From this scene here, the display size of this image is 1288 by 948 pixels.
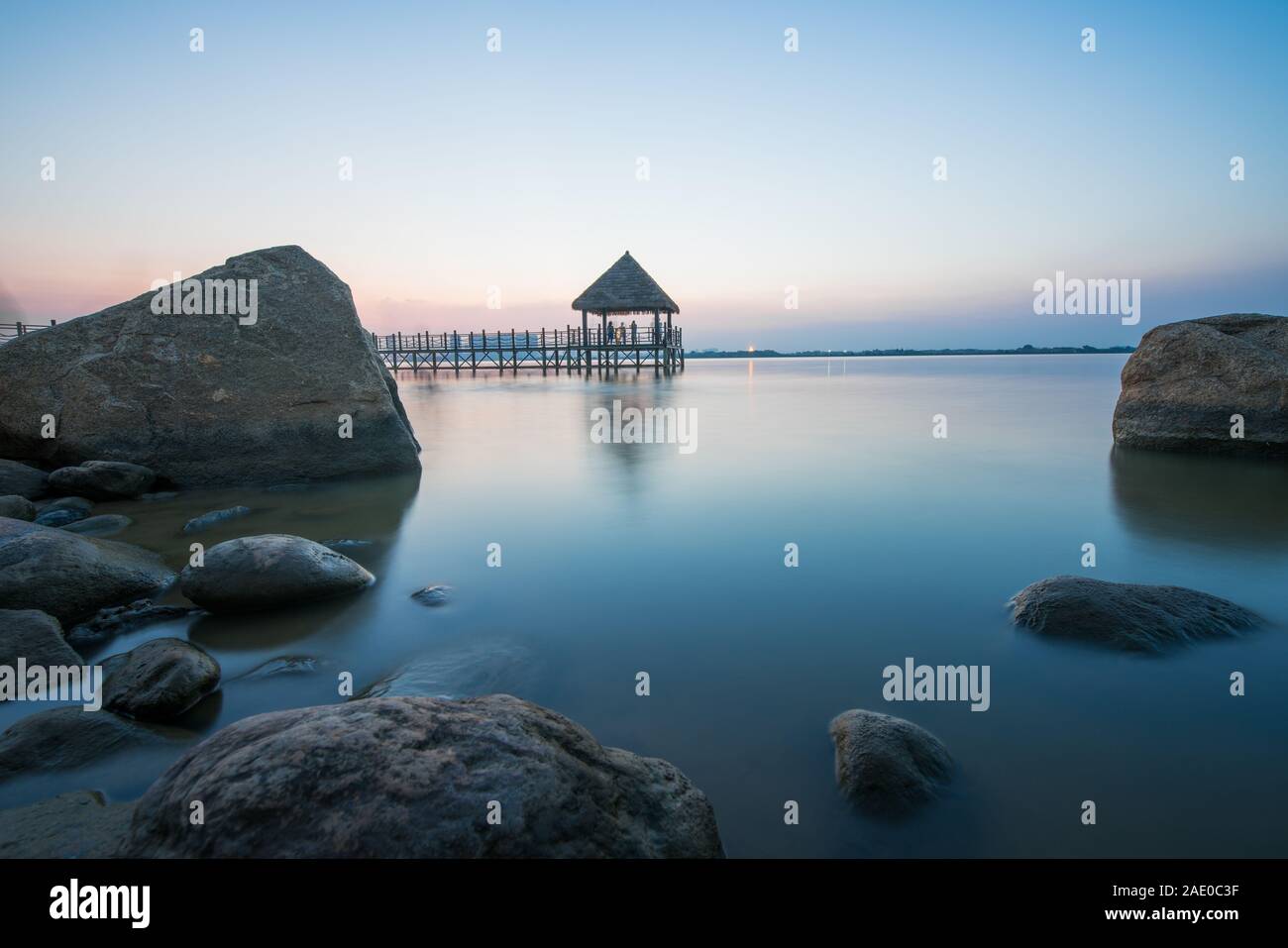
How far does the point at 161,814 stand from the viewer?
189 cm

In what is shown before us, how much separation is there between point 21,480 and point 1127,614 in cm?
1104

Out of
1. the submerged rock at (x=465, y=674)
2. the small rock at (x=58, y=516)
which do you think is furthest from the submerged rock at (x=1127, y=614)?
the small rock at (x=58, y=516)

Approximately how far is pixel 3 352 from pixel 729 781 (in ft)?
35.4

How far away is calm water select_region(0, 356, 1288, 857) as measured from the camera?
8.77ft

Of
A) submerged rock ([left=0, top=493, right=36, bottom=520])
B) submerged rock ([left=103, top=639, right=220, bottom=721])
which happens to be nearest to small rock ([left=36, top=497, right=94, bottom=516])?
submerged rock ([left=0, top=493, right=36, bottom=520])

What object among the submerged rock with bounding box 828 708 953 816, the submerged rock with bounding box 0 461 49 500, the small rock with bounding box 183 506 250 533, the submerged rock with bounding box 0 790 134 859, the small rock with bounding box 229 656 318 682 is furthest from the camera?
the submerged rock with bounding box 0 461 49 500

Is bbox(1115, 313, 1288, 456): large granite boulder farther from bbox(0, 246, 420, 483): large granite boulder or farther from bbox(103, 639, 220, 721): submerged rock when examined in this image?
bbox(103, 639, 220, 721): submerged rock

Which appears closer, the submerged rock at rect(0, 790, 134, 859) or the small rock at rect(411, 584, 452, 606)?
the submerged rock at rect(0, 790, 134, 859)

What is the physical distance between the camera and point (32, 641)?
3.68m

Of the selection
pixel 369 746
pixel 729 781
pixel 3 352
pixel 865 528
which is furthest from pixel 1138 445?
pixel 3 352

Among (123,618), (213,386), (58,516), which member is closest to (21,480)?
(58,516)

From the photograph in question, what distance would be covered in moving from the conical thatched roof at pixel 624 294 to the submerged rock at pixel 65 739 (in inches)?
1231

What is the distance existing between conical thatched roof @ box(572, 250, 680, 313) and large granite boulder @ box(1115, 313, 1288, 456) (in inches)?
956
